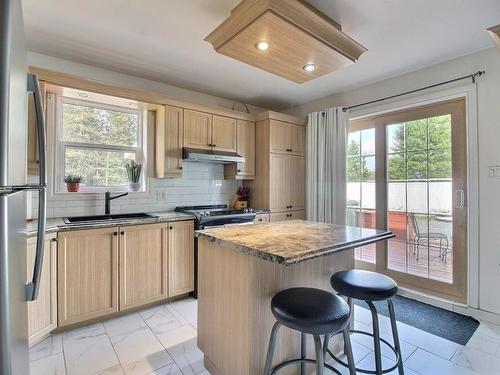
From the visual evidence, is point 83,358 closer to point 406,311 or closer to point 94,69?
point 94,69

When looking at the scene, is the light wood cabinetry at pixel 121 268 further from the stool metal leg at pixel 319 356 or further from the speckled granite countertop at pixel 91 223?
the stool metal leg at pixel 319 356

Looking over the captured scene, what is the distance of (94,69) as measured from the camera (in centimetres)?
289

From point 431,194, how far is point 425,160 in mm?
390

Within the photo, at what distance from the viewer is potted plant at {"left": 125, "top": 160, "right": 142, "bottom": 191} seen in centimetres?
309

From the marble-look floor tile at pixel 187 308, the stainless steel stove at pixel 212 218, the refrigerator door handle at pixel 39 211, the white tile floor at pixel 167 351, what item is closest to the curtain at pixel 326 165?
the stainless steel stove at pixel 212 218

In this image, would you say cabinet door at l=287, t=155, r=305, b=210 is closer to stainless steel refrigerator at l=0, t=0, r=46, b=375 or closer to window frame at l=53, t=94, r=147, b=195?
window frame at l=53, t=94, r=147, b=195

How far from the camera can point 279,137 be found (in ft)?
12.6

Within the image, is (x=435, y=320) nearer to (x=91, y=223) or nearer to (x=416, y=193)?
(x=416, y=193)

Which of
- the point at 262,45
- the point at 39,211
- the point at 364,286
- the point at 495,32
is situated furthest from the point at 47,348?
the point at 495,32

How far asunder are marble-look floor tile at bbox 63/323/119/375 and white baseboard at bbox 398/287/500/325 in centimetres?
302

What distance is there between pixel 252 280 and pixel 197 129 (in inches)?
91.5

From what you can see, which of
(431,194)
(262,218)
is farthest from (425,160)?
(262,218)

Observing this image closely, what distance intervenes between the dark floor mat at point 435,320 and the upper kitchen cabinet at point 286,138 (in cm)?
216

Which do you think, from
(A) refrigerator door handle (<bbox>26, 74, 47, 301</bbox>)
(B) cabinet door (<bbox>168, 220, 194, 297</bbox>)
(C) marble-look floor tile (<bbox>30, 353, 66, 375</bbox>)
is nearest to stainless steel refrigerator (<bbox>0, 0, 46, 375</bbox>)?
(A) refrigerator door handle (<bbox>26, 74, 47, 301</bbox>)
